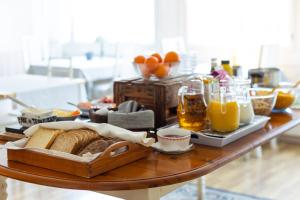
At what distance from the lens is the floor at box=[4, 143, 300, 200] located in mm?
3051

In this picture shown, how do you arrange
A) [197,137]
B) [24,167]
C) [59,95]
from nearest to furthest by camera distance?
[24,167]
[197,137]
[59,95]

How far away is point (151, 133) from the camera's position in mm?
1705

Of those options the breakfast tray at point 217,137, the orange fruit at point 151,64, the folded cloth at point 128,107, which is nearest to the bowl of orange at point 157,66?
the orange fruit at point 151,64

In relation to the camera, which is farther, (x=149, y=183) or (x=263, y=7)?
(x=263, y=7)

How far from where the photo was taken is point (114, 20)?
6.02m

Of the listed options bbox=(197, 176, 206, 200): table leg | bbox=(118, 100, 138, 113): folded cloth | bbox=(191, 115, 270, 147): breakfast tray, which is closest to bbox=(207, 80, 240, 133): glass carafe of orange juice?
bbox=(191, 115, 270, 147): breakfast tray

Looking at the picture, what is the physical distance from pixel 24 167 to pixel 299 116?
45.6 inches

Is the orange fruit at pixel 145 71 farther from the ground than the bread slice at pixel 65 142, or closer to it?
farther from the ground

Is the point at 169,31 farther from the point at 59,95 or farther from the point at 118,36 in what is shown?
the point at 59,95

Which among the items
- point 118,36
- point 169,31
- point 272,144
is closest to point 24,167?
point 272,144

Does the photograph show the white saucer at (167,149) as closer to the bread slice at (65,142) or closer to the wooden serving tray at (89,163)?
the wooden serving tray at (89,163)

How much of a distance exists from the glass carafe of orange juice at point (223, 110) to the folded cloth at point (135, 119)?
208 millimetres

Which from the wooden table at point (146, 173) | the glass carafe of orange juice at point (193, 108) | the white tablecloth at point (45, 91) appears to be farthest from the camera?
the white tablecloth at point (45, 91)

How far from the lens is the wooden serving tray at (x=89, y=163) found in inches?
50.4
